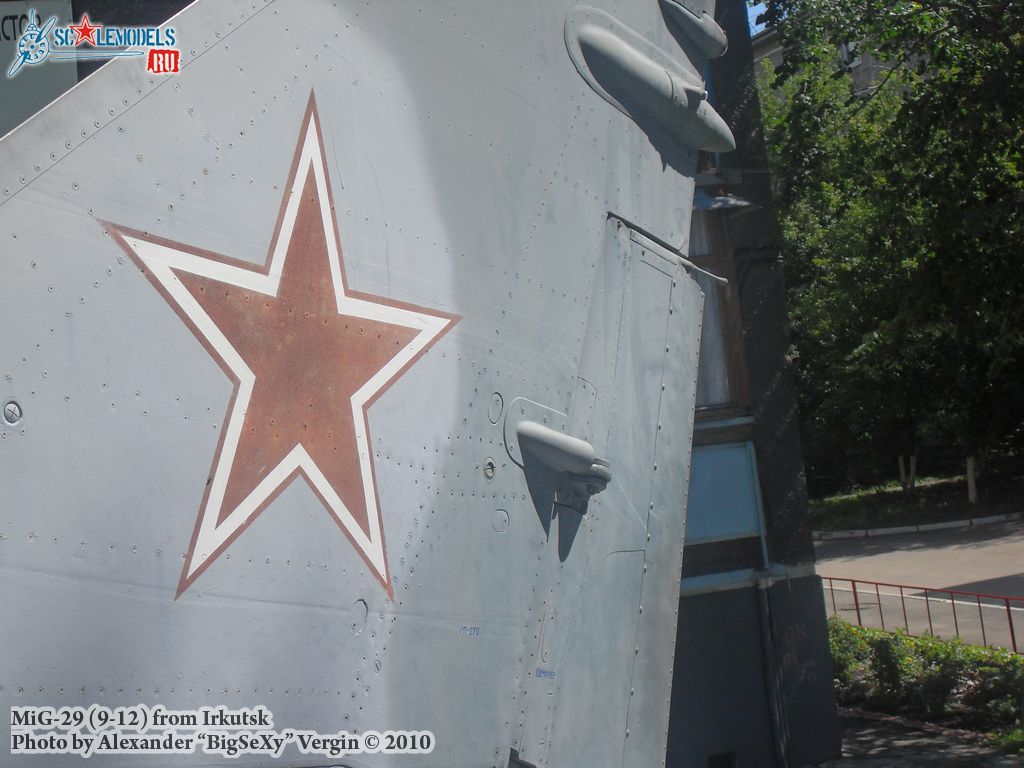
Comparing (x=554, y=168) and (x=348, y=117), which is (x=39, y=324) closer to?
(x=348, y=117)

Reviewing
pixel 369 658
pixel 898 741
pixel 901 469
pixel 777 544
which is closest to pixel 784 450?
pixel 777 544

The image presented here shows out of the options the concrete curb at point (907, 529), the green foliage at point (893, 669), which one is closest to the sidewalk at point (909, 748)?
the green foliage at point (893, 669)

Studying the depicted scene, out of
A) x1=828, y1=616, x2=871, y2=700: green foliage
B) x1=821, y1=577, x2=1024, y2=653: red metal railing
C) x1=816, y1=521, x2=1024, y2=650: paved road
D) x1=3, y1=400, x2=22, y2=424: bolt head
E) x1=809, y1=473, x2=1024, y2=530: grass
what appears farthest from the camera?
x1=809, y1=473, x2=1024, y2=530: grass

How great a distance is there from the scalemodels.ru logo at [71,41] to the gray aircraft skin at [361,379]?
0.46 meters

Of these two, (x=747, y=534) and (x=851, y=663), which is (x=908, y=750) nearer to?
(x=851, y=663)

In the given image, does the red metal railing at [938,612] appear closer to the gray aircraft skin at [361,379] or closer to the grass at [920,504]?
the grass at [920,504]

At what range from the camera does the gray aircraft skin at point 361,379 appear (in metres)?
2.01

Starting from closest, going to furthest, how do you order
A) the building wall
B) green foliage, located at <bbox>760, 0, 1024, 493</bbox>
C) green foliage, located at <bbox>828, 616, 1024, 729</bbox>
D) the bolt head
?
the bolt head, green foliage, located at <bbox>760, 0, 1024, 493</bbox>, the building wall, green foliage, located at <bbox>828, 616, 1024, 729</bbox>

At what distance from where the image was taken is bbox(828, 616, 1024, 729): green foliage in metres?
11.4

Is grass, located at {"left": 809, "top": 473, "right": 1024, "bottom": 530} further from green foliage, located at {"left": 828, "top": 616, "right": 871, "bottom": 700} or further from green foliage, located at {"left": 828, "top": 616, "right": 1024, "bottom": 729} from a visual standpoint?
green foliage, located at {"left": 828, "top": 616, "right": 1024, "bottom": 729}

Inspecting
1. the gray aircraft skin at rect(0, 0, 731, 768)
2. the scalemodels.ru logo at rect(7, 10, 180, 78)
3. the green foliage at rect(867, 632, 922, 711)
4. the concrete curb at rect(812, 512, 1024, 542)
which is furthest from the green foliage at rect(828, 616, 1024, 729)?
the concrete curb at rect(812, 512, 1024, 542)

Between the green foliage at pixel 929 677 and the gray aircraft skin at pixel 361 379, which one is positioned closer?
the gray aircraft skin at pixel 361 379

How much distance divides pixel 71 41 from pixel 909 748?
10.5 m

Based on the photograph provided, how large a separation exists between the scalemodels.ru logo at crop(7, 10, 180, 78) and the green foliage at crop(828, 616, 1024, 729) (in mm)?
10634
